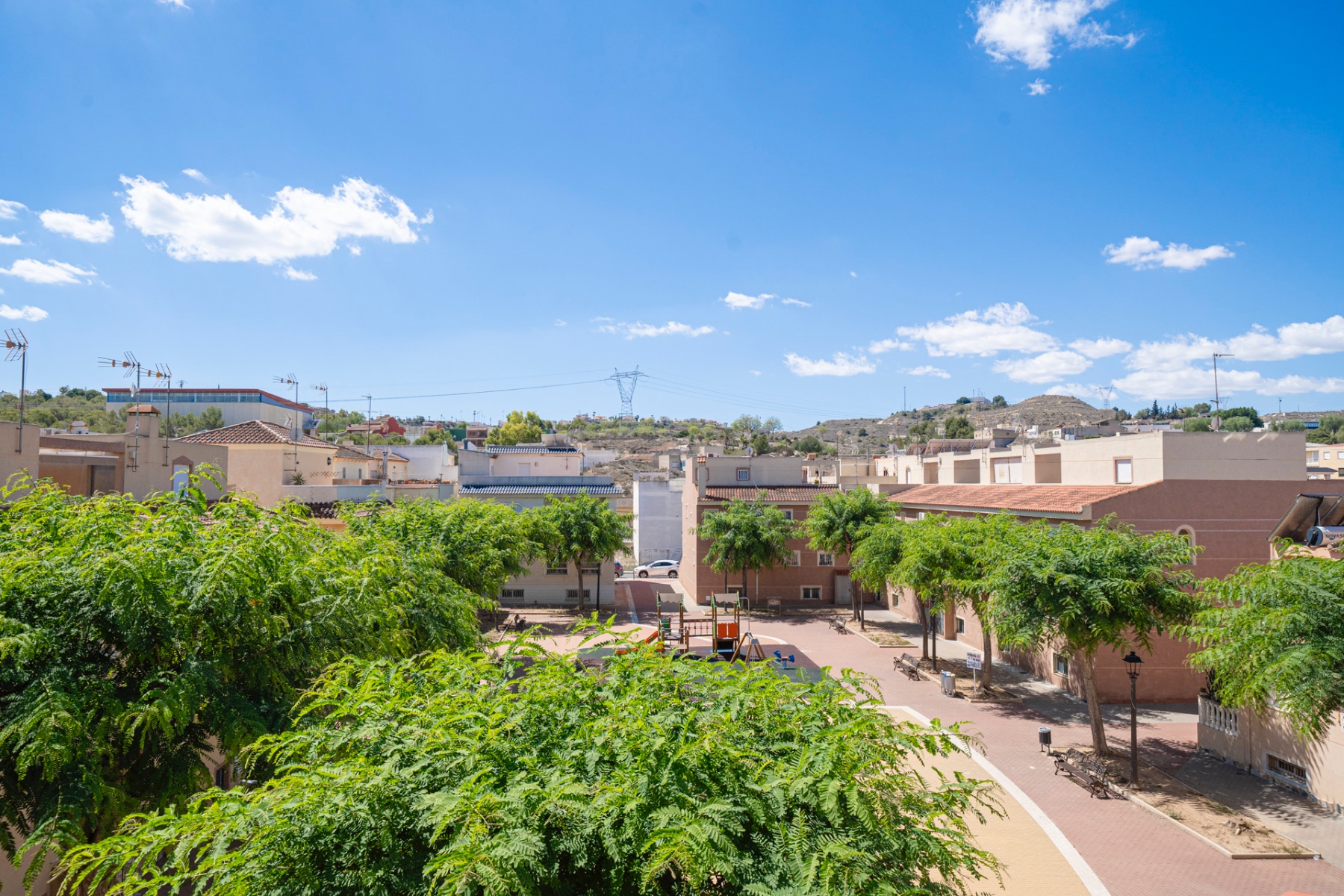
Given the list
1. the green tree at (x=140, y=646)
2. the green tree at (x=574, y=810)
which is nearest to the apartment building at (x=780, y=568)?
the green tree at (x=140, y=646)

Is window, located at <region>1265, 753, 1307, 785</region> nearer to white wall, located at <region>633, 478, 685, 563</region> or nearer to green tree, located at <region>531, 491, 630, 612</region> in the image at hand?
green tree, located at <region>531, 491, 630, 612</region>

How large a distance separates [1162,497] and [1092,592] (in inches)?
354

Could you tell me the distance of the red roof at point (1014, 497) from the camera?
22469 mm

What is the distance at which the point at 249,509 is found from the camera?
30.0 feet

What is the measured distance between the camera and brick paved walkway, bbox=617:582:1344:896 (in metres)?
10.9

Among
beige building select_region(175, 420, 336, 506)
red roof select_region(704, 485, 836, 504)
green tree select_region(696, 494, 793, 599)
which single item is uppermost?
beige building select_region(175, 420, 336, 506)

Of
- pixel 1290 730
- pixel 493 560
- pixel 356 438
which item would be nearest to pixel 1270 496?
pixel 1290 730

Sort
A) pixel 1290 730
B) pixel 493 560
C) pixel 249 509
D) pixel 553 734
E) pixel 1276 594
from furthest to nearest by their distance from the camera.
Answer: pixel 493 560 < pixel 1290 730 < pixel 1276 594 < pixel 249 509 < pixel 553 734

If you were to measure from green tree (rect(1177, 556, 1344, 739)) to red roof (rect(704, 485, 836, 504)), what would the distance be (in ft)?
76.4

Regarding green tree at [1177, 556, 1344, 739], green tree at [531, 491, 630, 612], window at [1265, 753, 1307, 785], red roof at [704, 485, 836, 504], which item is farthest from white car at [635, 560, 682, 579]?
green tree at [1177, 556, 1344, 739]

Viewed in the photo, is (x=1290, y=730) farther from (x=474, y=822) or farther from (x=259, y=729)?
(x=259, y=729)

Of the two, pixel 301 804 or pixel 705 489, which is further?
pixel 705 489

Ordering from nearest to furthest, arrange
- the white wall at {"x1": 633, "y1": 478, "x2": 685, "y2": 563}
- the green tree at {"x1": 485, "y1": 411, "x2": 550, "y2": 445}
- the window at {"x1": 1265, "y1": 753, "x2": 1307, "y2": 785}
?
the window at {"x1": 1265, "y1": 753, "x2": 1307, "y2": 785} → the white wall at {"x1": 633, "y1": 478, "x2": 685, "y2": 563} → the green tree at {"x1": 485, "y1": 411, "x2": 550, "y2": 445}

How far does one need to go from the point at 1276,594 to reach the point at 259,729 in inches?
600
